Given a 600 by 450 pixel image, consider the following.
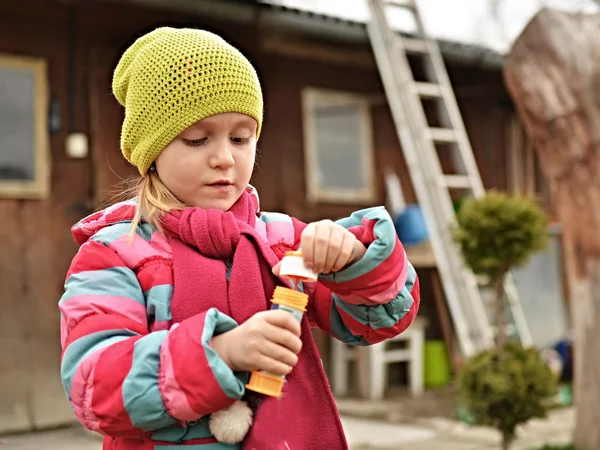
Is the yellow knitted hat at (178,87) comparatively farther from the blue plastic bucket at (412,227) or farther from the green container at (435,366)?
the green container at (435,366)

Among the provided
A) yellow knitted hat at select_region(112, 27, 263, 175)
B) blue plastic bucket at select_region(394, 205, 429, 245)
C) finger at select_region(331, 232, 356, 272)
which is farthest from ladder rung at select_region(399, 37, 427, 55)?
finger at select_region(331, 232, 356, 272)

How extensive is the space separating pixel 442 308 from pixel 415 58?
2597mm

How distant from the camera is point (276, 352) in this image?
1.36 meters

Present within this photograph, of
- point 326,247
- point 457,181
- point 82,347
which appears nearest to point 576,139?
point 457,181

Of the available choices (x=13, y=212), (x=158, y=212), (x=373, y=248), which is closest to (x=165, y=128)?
(x=158, y=212)

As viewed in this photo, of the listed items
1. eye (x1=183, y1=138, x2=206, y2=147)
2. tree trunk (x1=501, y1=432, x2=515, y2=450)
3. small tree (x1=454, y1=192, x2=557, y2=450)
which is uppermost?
eye (x1=183, y1=138, x2=206, y2=147)

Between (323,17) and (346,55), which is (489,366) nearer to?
(323,17)

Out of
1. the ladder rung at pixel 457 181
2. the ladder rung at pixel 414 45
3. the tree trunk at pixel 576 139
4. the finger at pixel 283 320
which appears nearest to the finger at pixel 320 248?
the finger at pixel 283 320

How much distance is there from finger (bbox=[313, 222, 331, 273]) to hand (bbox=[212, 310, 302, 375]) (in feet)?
0.36

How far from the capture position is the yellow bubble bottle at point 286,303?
4.59ft

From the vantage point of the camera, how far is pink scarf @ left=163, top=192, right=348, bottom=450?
152 cm

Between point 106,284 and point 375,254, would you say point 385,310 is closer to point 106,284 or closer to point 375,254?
point 375,254

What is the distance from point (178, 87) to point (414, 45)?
578cm

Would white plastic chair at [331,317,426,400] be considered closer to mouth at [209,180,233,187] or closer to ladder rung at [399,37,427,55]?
ladder rung at [399,37,427,55]
